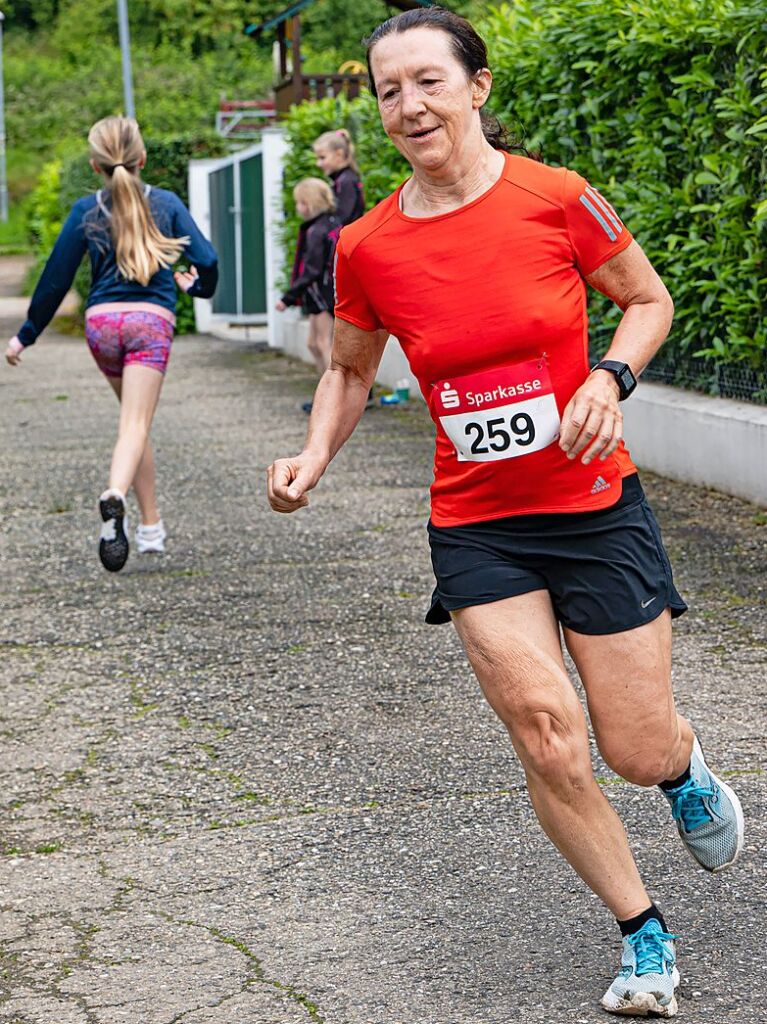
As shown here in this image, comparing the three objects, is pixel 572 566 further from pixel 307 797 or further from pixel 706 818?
pixel 307 797

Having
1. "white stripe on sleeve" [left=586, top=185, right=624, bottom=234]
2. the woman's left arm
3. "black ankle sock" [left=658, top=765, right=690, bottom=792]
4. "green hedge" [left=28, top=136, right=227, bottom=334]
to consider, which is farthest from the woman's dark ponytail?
"green hedge" [left=28, top=136, right=227, bottom=334]

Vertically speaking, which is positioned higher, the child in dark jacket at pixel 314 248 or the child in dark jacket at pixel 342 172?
the child in dark jacket at pixel 342 172

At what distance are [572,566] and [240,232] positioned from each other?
17626mm

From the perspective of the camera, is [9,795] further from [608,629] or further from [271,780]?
[608,629]

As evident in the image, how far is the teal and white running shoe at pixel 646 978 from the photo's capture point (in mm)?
3303

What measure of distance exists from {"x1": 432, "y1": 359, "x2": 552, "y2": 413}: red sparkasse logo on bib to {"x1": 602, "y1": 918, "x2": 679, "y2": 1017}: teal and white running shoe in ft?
3.55

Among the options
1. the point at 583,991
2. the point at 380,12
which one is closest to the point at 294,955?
the point at 583,991

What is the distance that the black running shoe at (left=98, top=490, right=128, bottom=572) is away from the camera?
728cm

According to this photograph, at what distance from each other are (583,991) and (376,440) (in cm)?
826

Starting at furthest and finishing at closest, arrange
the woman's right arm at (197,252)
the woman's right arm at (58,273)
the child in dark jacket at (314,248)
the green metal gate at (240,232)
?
the green metal gate at (240,232) → the child in dark jacket at (314,248) → the woman's right arm at (197,252) → the woman's right arm at (58,273)

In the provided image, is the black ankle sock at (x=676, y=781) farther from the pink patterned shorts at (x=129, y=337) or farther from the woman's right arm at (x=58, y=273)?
the woman's right arm at (x=58, y=273)

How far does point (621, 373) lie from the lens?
3318 mm

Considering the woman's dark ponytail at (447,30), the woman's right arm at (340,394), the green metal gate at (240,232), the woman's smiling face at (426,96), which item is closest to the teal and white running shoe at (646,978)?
the woman's right arm at (340,394)

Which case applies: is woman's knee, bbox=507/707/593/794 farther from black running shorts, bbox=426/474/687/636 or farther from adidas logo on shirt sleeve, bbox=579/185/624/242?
adidas logo on shirt sleeve, bbox=579/185/624/242
